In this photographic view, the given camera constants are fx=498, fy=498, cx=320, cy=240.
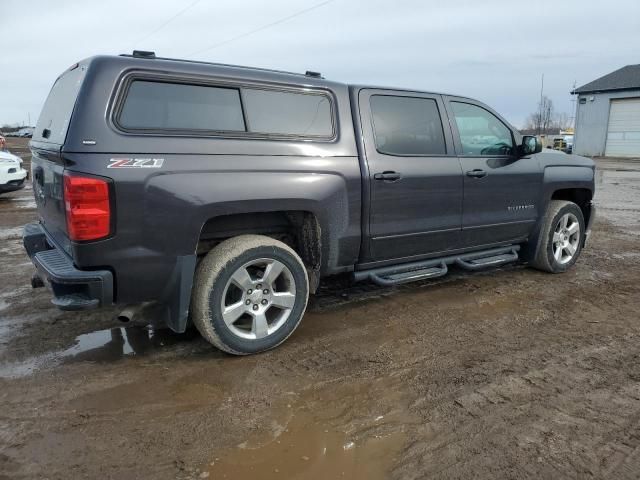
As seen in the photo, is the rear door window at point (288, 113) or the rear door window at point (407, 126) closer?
the rear door window at point (288, 113)

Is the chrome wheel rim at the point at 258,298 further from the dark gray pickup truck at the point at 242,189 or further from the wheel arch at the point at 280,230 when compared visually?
the wheel arch at the point at 280,230

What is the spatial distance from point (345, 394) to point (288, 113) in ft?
6.72

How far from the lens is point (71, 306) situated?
9.97 feet

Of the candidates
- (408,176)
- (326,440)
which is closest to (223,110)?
(408,176)

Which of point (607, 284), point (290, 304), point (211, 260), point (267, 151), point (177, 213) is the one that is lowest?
point (607, 284)

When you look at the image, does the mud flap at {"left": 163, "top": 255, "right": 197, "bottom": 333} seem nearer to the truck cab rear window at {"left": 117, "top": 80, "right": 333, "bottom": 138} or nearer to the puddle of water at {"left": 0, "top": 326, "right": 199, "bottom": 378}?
the puddle of water at {"left": 0, "top": 326, "right": 199, "bottom": 378}

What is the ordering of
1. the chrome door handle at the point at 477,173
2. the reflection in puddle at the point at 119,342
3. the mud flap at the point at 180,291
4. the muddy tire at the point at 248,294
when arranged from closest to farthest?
the mud flap at the point at 180,291 < the muddy tire at the point at 248,294 < the reflection in puddle at the point at 119,342 < the chrome door handle at the point at 477,173

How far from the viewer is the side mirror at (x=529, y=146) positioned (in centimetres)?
501

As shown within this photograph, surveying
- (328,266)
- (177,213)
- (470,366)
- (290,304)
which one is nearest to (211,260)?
(177,213)

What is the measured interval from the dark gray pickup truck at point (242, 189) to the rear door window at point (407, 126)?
0.01 m

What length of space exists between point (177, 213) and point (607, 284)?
460 cm

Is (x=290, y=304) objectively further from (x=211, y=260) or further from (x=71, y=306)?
(x=71, y=306)

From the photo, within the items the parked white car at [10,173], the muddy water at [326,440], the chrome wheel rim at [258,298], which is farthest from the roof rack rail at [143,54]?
the parked white car at [10,173]

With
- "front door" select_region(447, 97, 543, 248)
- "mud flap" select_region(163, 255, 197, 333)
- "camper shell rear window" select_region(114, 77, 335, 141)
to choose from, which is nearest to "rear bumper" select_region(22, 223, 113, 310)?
"mud flap" select_region(163, 255, 197, 333)
